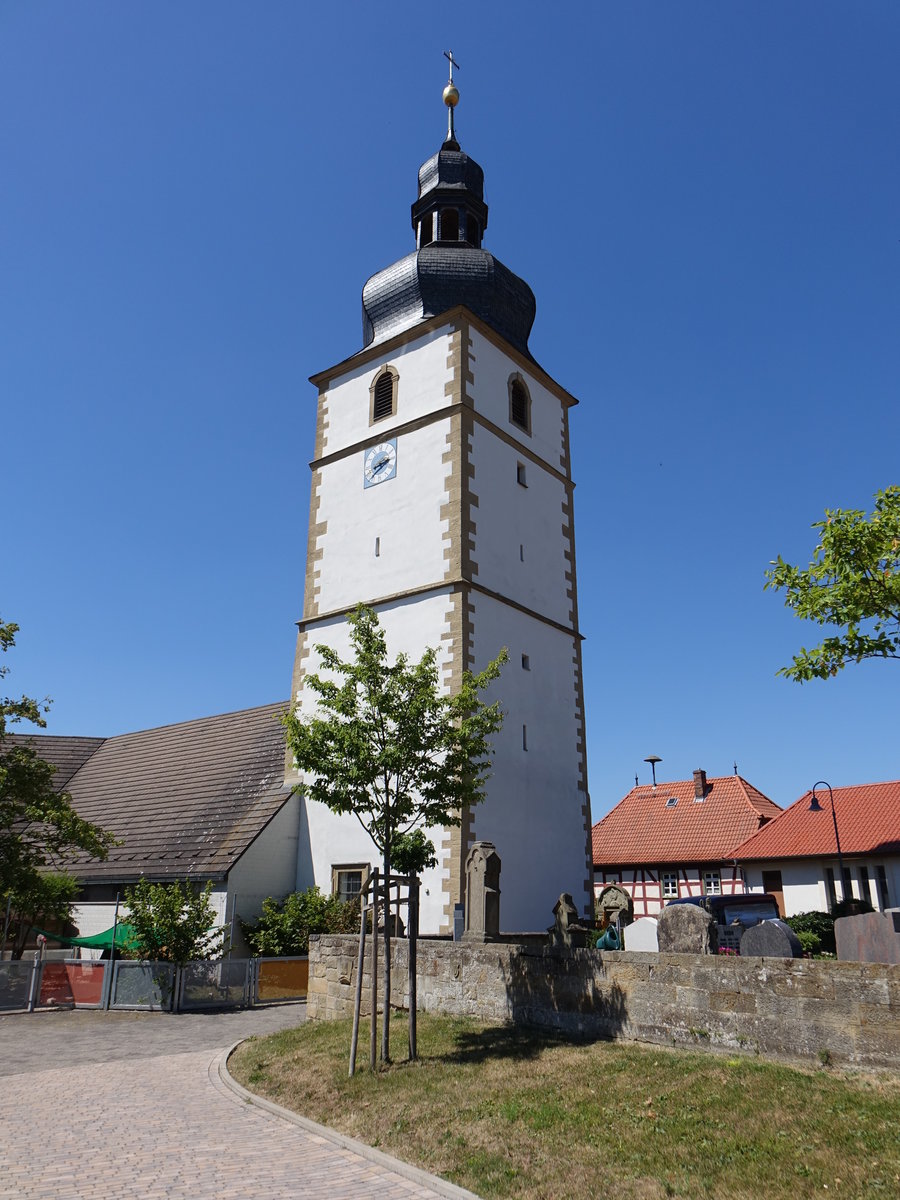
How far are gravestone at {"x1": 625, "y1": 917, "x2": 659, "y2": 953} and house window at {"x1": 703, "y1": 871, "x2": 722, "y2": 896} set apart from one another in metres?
22.3

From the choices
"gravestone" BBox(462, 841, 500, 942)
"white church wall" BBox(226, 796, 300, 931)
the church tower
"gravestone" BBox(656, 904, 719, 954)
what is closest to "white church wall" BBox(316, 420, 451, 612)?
the church tower

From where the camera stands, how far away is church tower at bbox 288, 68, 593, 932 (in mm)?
19719

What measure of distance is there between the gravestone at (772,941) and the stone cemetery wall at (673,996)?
0.81 m

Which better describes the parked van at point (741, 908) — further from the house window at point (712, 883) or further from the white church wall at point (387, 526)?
the house window at point (712, 883)

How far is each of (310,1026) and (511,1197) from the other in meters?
7.72

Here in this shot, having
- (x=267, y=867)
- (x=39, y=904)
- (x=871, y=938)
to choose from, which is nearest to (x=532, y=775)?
(x=267, y=867)

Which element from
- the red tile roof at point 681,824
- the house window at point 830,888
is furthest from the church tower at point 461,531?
the red tile roof at point 681,824

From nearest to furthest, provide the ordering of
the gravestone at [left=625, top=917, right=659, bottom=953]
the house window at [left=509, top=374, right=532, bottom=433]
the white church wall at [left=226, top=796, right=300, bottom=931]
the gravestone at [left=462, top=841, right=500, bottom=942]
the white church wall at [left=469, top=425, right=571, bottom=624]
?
1. the gravestone at [left=625, top=917, right=659, bottom=953]
2. the gravestone at [left=462, top=841, right=500, bottom=942]
3. the white church wall at [left=226, top=796, right=300, bottom=931]
4. the white church wall at [left=469, top=425, right=571, bottom=624]
5. the house window at [left=509, top=374, right=532, bottom=433]

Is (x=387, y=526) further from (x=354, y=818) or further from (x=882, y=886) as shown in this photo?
(x=882, y=886)

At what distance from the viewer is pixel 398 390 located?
23688 millimetres

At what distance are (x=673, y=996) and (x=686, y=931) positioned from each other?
87 cm

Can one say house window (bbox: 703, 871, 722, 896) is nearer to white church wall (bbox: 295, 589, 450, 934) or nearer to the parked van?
the parked van

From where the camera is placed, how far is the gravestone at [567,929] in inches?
589

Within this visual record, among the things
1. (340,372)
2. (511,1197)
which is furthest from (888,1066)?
(340,372)
